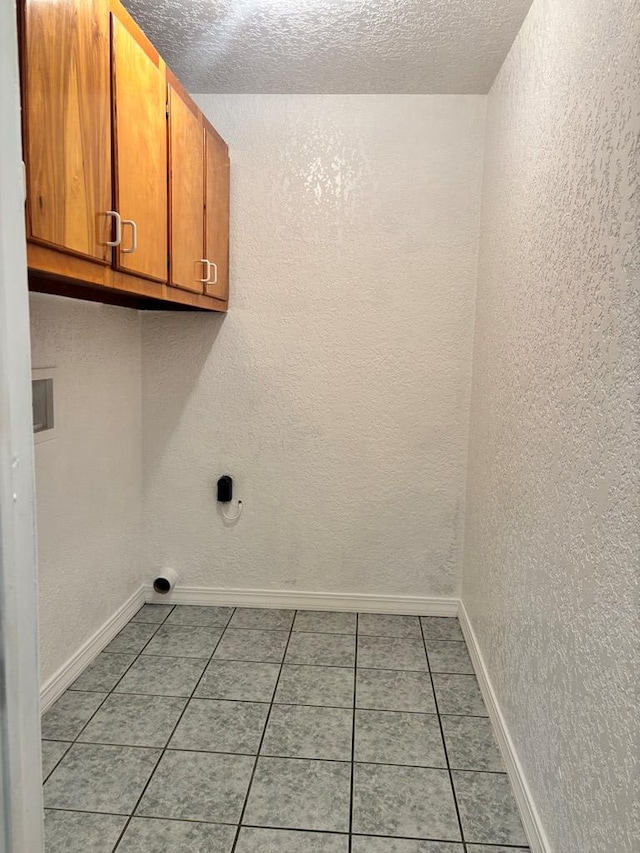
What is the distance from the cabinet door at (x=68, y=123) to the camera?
1.23 m

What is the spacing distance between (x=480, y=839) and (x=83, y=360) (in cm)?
204

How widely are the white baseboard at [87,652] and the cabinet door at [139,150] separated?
55.0 inches

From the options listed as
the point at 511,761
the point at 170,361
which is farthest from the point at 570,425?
the point at 170,361

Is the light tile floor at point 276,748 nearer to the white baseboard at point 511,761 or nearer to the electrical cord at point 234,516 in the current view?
the white baseboard at point 511,761

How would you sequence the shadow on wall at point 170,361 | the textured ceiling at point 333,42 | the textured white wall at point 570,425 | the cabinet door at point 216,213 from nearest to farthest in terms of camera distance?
1. the textured white wall at point 570,425
2. the textured ceiling at point 333,42
3. the cabinet door at point 216,213
4. the shadow on wall at point 170,361

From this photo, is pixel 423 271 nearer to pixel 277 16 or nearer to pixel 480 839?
pixel 277 16

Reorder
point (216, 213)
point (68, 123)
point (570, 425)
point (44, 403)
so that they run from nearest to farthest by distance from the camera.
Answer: point (68, 123) → point (570, 425) → point (44, 403) → point (216, 213)

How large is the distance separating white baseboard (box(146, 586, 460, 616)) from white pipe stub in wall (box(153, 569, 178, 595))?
0.13 ft

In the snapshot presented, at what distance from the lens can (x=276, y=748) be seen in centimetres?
203

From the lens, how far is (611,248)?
1.27 meters

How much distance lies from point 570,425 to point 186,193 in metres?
1.56

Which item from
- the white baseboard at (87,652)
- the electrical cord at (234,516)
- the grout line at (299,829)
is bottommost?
the grout line at (299,829)

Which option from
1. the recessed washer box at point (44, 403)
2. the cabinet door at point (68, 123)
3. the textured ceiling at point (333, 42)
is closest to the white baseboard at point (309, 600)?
the recessed washer box at point (44, 403)

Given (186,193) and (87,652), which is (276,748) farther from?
(186,193)
